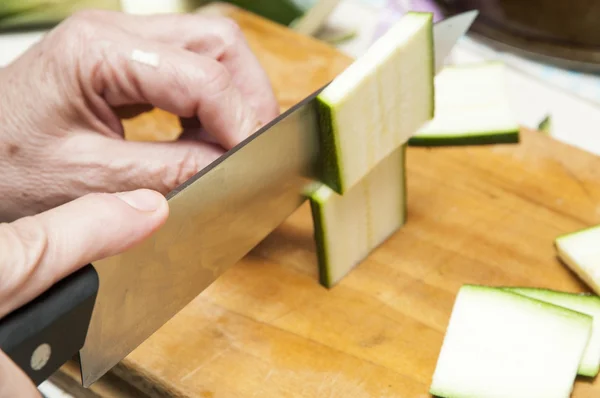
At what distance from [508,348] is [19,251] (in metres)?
0.75

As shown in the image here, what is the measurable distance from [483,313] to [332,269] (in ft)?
0.92

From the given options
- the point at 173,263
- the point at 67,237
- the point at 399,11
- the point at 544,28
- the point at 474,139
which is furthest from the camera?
the point at 399,11

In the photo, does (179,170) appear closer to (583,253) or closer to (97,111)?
(97,111)

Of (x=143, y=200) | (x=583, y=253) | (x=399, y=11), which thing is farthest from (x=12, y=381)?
(x=399, y=11)

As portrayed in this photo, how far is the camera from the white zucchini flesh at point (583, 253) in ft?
3.84

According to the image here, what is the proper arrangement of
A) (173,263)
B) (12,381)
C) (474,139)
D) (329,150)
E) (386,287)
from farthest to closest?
(474,139), (386,287), (329,150), (173,263), (12,381)

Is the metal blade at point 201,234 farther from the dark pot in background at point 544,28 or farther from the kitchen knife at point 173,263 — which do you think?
the dark pot in background at point 544,28

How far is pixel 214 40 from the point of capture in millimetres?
1310

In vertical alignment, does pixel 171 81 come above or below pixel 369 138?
above

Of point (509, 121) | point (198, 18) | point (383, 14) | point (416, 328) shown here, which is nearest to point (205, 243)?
point (416, 328)

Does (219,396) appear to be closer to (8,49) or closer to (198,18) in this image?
(198,18)

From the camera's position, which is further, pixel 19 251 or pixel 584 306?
pixel 584 306

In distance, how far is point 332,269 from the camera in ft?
3.97

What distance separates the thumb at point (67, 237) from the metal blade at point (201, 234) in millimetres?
52
